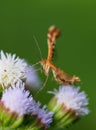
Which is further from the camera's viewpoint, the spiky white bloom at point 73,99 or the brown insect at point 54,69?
the spiky white bloom at point 73,99

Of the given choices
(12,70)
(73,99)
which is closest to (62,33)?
(73,99)

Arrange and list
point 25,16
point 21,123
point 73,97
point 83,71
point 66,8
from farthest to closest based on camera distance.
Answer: point 66,8 → point 25,16 → point 83,71 → point 73,97 → point 21,123

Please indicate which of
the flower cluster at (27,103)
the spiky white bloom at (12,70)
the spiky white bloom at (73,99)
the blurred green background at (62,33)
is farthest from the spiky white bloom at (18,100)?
the blurred green background at (62,33)

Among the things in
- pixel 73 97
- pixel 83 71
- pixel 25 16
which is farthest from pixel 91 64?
pixel 73 97

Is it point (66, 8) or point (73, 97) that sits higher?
point (66, 8)

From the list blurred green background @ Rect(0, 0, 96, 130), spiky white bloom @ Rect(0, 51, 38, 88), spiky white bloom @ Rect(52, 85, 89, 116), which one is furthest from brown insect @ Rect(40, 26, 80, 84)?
blurred green background @ Rect(0, 0, 96, 130)

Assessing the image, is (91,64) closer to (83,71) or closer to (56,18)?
(83,71)

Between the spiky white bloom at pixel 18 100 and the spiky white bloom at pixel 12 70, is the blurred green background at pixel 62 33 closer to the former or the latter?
the spiky white bloom at pixel 12 70
